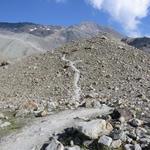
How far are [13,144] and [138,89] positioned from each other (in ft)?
54.7

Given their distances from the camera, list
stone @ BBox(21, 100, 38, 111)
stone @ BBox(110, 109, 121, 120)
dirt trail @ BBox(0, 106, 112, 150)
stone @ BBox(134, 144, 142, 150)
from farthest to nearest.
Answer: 1. stone @ BBox(21, 100, 38, 111)
2. stone @ BBox(110, 109, 121, 120)
3. dirt trail @ BBox(0, 106, 112, 150)
4. stone @ BBox(134, 144, 142, 150)

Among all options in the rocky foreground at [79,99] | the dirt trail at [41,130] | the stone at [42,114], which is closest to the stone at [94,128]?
the rocky foreground at [79,99]

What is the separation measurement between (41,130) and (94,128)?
3673 millimetres

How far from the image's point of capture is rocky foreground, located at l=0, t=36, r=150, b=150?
21812mm

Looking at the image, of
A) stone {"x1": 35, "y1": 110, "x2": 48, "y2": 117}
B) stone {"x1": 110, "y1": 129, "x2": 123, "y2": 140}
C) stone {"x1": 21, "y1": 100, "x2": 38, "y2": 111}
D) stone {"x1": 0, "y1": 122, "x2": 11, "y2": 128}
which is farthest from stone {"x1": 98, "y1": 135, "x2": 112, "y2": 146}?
stone {"x1": 21, "y1": 100, "x2": 38, "y2": 111}

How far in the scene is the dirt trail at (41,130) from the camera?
2256cm

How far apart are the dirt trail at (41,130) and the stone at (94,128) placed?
6.77ft

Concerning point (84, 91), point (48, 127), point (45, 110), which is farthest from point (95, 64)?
point (48, 127)

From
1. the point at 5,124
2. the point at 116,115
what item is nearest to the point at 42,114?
the point at 5,124

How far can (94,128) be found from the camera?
21672 mm

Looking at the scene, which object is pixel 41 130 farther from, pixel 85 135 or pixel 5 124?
pixel 85 135

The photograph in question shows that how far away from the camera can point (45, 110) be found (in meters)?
29.6

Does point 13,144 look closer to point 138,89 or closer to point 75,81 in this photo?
point 138,89

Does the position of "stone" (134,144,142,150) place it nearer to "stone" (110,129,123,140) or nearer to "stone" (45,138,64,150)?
"stone" (110,129,123,140)
